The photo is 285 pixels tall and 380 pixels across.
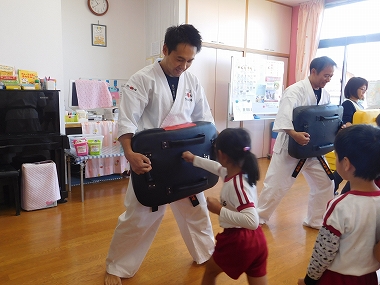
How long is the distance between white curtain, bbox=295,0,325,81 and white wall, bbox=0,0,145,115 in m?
2.58

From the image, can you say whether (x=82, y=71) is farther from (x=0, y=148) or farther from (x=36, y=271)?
(x=36, y=271)

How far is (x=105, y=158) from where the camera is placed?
12.4ft

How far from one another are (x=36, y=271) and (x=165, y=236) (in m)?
0.89

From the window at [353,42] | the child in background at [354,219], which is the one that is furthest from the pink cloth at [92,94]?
the child in background at [354,219]

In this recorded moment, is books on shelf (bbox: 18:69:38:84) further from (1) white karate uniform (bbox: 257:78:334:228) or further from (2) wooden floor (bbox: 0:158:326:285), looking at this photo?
(1) white karate uniform (bbox: 257:78:334:228)

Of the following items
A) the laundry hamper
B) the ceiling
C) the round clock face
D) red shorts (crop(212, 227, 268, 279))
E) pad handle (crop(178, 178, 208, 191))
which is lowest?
the laundry hamper

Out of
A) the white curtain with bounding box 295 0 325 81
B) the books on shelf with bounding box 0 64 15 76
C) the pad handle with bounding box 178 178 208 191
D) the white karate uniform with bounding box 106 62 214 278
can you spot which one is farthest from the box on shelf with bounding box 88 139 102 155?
the white curtain with bounding box 295 0 325 81

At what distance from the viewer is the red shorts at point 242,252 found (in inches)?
→ 48.2

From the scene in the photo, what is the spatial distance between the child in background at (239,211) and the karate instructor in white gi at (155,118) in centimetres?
38

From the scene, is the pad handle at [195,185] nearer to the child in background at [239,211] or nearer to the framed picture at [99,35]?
the child in background at [239,211]

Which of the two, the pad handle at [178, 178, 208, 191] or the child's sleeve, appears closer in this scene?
the child's sleeve

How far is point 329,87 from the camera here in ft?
17.1

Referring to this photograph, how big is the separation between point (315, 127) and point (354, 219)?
1.44 meters

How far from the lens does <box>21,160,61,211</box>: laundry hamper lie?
2.83 meters
